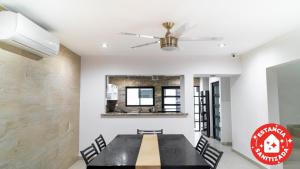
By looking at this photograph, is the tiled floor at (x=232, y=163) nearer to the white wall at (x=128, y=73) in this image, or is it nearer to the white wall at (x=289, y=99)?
the white wall at (x=128, y=73)

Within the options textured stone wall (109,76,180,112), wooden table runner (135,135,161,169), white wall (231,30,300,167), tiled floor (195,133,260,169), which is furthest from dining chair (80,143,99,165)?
textured stone wall (109,76,180,112)

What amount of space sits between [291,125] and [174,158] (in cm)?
531

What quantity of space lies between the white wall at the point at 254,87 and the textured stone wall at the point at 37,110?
387 centimetres

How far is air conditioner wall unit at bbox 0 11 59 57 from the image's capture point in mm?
2193

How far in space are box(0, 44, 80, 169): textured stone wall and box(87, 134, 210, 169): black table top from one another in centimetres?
116

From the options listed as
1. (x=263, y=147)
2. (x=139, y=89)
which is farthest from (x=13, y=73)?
(x=139, y=89)

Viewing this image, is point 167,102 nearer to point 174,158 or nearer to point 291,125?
point 291,125

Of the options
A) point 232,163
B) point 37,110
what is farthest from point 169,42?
point 232,163

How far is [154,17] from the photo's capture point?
2.63 m

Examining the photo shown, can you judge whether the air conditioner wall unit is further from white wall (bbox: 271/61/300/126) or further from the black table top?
white wall (bbox: 271/61/300/126)

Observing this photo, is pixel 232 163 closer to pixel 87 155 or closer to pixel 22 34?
pixel 87 155

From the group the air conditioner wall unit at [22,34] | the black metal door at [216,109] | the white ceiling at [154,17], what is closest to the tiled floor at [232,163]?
the black metal door at [216,109]

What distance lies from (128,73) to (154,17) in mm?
2347

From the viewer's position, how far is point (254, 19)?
2703mm
